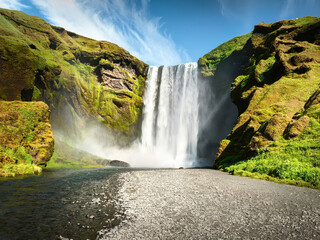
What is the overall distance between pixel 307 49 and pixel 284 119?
1588cm

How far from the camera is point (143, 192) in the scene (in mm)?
8703

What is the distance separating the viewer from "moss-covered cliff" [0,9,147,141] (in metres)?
23.1

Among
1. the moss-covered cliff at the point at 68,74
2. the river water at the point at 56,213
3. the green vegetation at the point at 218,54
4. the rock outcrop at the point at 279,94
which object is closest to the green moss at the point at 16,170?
the river water at the point at 56,213

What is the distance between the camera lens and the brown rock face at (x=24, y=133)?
1593 centimetres

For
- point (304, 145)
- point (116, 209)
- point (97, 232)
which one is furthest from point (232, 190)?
point (304, 145)

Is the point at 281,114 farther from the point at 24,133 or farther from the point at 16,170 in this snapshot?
the point at 24,133

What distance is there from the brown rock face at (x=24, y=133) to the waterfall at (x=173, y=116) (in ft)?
95.9

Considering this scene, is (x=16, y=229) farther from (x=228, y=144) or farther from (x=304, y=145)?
(x=228, y=144)

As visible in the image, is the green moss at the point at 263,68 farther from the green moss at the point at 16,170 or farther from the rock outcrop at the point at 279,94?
the green moss at the point at 16,170

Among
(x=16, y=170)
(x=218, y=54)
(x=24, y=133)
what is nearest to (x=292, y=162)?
(x=16, y=170)

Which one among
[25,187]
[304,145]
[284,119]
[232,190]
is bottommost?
[25,187]

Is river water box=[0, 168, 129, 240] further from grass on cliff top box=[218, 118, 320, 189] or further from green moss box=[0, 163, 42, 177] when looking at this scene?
grass on cliff top box=[218, 118, 320, 189]

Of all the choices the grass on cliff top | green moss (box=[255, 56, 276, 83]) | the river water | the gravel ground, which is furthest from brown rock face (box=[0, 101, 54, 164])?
green moss (box=[255, 56, 276, 83])

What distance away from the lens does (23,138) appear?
1788cm
